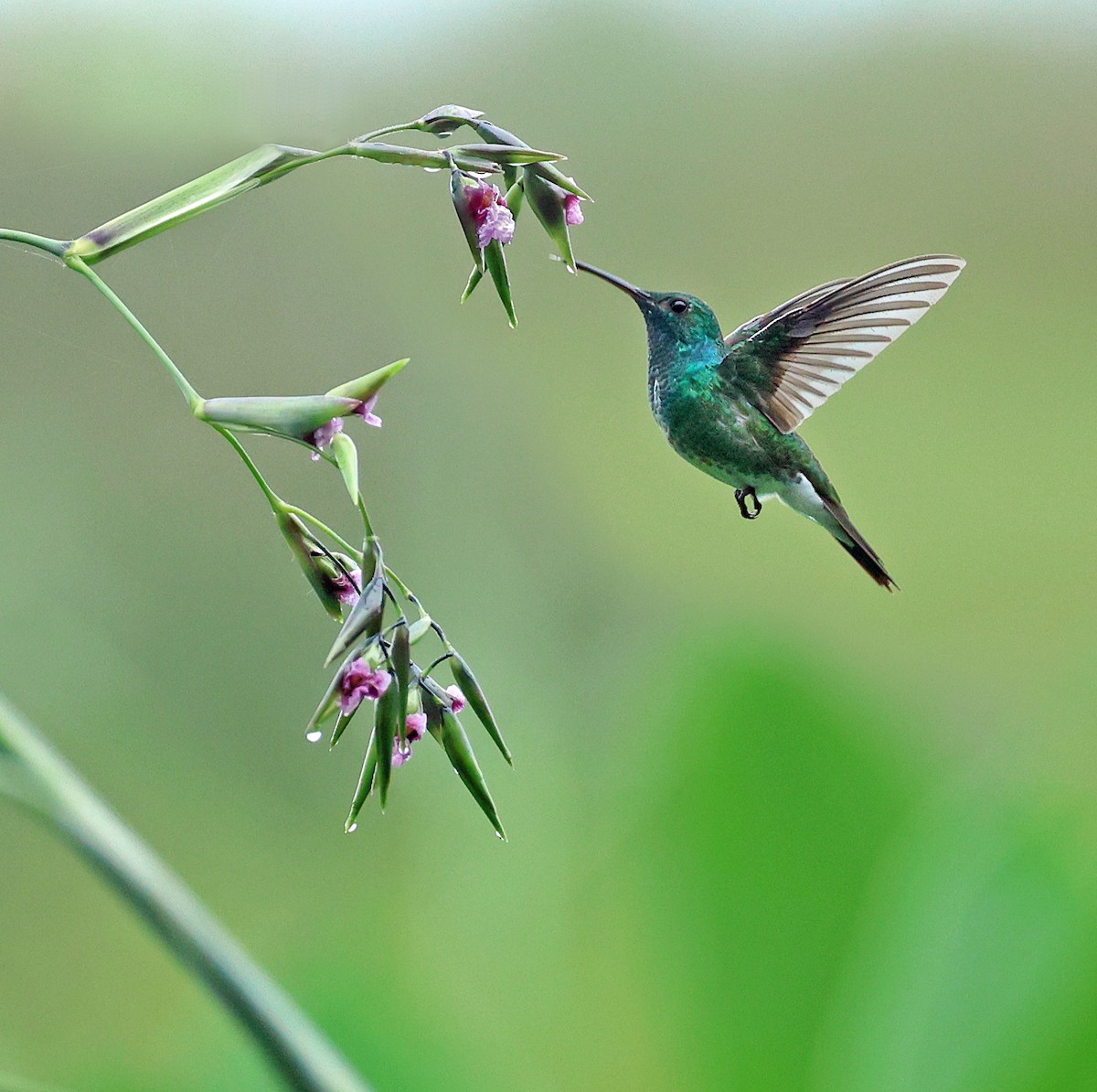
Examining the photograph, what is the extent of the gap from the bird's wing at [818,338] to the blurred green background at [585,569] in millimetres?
627

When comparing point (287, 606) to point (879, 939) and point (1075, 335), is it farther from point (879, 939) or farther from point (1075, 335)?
point (1075, 335)

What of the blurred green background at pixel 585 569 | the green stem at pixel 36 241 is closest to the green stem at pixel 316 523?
the green stem at pixel 36 241

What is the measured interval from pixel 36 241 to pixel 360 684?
174 mm

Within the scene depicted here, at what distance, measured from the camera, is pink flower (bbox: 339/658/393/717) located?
0.40 metres

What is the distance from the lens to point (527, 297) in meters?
2.81

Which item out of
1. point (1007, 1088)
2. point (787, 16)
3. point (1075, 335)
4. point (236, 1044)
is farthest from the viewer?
point (1075, 335)

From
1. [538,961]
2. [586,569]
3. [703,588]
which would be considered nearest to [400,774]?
[538,961]

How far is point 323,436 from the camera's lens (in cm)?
39

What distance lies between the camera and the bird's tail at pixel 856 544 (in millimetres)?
610

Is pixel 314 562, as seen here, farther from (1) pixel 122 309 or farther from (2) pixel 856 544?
(2) pixel 856 544

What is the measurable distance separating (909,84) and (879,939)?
2519 mm

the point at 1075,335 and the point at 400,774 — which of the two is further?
the point at 1075,335

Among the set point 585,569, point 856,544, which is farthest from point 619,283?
point 585,569

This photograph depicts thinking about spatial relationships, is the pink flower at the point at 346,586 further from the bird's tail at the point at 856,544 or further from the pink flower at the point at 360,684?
the bird's tail at the point at 856,544
